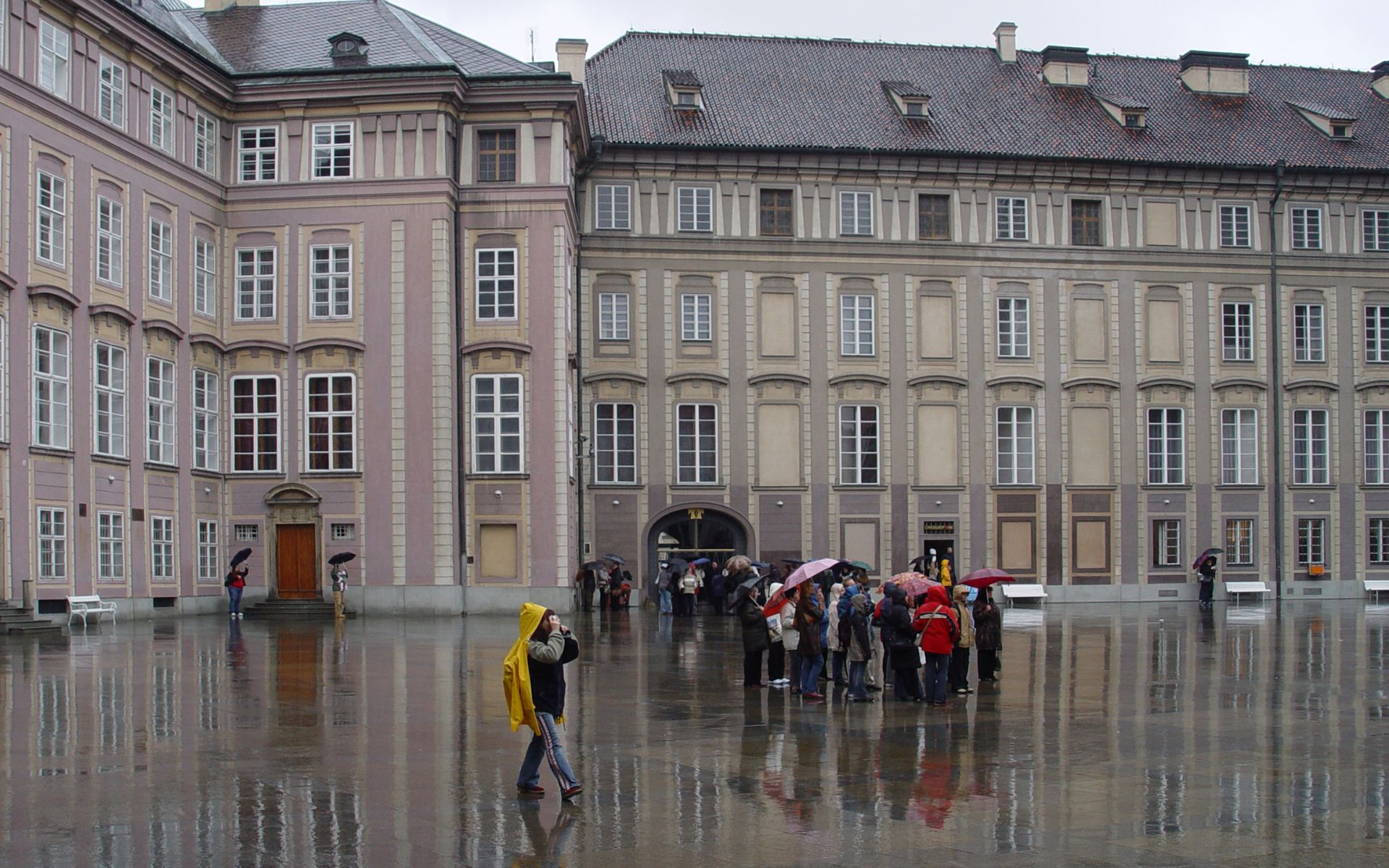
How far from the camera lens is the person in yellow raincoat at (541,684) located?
13.3 m

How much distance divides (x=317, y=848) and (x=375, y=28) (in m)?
39.8

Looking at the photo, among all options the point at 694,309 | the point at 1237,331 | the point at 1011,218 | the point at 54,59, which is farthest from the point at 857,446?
the point at 54,59

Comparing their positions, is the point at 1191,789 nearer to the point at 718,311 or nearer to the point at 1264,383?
the point at 718,311

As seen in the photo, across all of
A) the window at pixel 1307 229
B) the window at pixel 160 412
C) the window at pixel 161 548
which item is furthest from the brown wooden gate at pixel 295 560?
the window at pixel 1307 229

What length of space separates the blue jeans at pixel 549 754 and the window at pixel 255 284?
3277cm

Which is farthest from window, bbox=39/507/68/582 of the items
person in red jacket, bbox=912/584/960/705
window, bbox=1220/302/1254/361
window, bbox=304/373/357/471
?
window, bbox=1220/302/1254/361

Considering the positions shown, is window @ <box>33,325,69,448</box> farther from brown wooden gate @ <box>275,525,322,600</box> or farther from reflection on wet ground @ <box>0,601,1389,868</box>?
reflection on wet ground @ <box>0,601,1389,868</box>

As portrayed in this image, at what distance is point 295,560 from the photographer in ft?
144

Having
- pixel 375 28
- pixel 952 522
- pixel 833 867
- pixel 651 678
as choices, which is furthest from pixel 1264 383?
pixel 833 867

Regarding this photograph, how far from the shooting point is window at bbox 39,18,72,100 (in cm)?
3538

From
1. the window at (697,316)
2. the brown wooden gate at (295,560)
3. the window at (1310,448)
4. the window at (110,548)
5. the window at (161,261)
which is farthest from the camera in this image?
the window at (1310,448)

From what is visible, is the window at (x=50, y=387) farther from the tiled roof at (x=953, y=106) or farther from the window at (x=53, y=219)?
the tiled roof at (x=953, y=106)

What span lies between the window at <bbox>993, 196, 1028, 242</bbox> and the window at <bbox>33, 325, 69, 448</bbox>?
31.9 m

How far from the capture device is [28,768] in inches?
569
